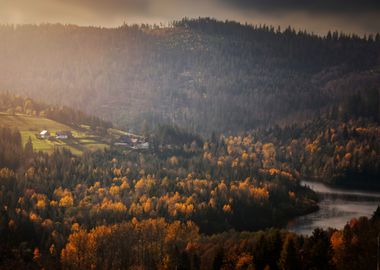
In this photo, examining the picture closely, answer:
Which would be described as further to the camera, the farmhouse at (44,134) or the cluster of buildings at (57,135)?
the cluster of buildings at (57,135)

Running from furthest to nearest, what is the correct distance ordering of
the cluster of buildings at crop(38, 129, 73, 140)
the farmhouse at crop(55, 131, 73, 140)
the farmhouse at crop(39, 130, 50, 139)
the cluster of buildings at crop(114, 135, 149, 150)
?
the cluster of buildings at crop(114, 135, 149, 150) < the farmhouse at crop(55, 131, 73, 140) < the cluster of buildings at crop(38, 129, 73, 140) < the farmhouse at crop(39, 130, 50, 139)

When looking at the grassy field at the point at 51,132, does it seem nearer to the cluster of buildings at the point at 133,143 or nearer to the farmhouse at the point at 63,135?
the farmhouse at the point at 63,135

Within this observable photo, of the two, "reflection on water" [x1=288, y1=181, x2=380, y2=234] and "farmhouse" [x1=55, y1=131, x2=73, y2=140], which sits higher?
"farmhouse" [x1=55, y1=131, x2=73, y2=140]

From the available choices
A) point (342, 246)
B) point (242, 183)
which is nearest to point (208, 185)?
point (242, 183)

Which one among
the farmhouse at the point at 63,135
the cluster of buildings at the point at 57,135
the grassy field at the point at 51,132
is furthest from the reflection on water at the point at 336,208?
the cluster of buildings at the point at 57,135

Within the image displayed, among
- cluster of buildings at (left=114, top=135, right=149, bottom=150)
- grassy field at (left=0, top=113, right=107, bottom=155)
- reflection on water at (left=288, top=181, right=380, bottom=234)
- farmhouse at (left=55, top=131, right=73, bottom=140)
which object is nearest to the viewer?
reflection on water at (left=288, top=181, right=380, bottom=234)

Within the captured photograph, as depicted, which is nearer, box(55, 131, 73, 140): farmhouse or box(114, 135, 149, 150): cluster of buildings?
box(55, 131, 73, 140): farmhouse

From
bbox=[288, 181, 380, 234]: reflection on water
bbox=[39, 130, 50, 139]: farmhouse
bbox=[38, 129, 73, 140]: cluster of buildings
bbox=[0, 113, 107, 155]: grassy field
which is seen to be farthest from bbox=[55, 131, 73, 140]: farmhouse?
bbox=[288, 181, 380, 234]: reflection on water

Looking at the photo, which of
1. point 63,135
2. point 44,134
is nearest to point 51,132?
point 63,135

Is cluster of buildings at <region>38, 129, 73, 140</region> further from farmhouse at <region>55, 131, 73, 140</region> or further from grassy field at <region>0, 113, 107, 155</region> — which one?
grassy field at <region>0, 113, 107, 155</region>
